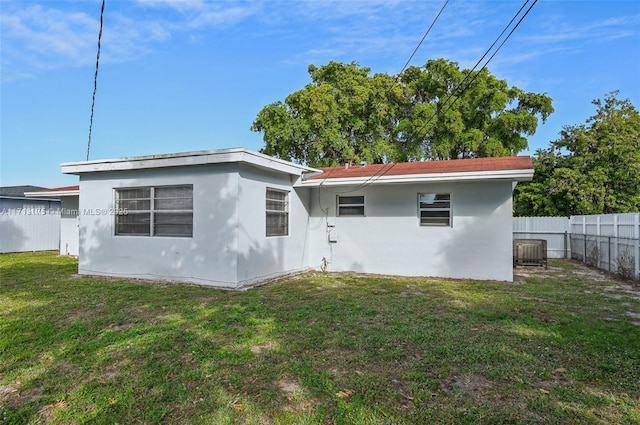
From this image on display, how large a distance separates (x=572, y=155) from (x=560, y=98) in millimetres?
3640

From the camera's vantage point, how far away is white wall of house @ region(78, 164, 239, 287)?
26.2 feet

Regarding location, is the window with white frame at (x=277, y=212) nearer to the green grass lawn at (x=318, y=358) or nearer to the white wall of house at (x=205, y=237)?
the white wall of house at (x=205, y=237)

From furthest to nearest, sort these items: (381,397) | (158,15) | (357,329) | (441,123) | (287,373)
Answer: (441,123) → (158,15) → (357,329) → (287,373) → (381,397)

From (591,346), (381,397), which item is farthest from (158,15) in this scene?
(591,346)

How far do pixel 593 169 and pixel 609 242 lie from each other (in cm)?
1024

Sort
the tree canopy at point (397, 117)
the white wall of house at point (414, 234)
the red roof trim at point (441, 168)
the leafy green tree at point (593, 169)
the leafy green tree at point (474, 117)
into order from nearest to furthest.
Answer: the red roof trim at point (441, 168), the white wall of house at point (414, 234), the leafy green tree at point (593, 169), the leafy green tree at point (474, 117), the tree canopy at point (397, 117)

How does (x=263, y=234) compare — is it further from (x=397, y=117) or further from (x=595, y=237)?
(x=397, y=117)

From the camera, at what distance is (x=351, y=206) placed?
10516 millimetres

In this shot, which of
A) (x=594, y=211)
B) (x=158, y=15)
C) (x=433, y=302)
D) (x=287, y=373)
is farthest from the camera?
(x=594, y=211)

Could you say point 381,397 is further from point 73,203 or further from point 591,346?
point 73,203

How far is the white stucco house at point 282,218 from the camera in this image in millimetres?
8125

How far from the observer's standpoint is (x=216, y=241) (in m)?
8.09

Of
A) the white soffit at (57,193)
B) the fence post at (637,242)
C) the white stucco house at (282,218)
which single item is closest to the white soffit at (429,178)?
the white stucco house at (282,218)

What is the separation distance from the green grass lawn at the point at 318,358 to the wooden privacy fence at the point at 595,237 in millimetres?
3015
